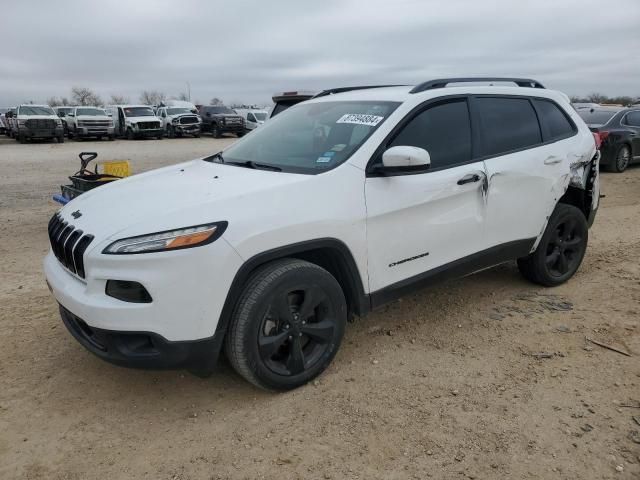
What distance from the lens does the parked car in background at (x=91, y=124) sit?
26.3 m

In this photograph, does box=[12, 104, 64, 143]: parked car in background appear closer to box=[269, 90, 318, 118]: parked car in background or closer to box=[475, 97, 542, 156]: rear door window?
box=[269, 90, 318, 118]: parked car in background

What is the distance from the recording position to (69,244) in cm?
289

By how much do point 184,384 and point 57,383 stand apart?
2.64ft

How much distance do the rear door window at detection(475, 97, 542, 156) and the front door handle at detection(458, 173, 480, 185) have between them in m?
0.25

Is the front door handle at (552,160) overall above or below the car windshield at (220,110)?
below

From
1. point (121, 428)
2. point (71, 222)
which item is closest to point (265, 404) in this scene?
point (121, 428)

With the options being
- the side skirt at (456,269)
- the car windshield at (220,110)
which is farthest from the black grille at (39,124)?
the side skirt at (456,269)

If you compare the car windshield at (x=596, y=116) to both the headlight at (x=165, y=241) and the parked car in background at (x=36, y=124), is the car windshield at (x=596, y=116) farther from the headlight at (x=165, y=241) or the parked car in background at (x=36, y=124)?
the parked car in background at (x=36, y=124)

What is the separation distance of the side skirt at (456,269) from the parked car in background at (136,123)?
2565cm

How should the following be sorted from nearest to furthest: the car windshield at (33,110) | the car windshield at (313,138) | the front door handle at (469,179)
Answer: the car windshield at (313,138)
the front door handle at (469,179)
the car windshield at (33,110)

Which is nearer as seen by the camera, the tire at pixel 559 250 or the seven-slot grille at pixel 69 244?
the seven-slot grille at pixel 69 244

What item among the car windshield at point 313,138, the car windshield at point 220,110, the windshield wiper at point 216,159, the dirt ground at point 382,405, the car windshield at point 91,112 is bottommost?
the dirt ground at point 382,405

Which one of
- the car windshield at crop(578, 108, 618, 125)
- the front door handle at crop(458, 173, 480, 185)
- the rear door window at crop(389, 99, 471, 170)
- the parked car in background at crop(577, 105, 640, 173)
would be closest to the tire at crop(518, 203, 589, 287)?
the front door handle at crop(458, 173, 480, 185)

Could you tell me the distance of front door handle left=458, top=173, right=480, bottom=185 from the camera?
11.8 ft
